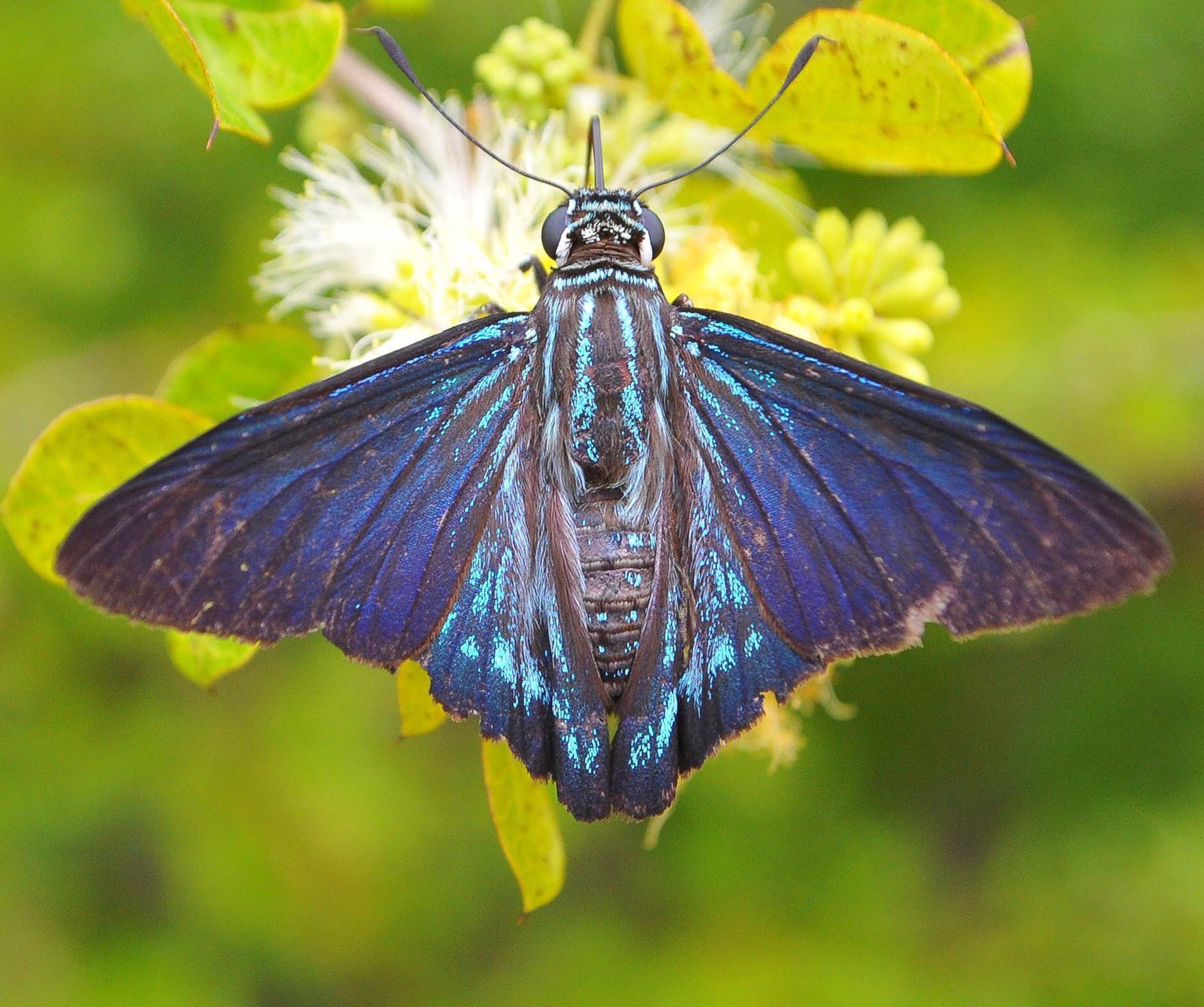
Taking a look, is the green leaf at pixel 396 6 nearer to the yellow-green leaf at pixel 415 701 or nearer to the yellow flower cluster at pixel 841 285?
the yellow flower cluster at pixel 841 285

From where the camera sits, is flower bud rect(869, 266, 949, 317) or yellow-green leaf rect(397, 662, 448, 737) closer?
yellow-green leaf rect(397, 662, 448, 737)

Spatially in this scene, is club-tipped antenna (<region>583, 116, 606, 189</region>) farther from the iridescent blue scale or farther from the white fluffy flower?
the white fluffy flower

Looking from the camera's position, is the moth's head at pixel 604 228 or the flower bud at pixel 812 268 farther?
the flower bud at pixel 812 268

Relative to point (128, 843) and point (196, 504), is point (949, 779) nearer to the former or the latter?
point (128, 843)

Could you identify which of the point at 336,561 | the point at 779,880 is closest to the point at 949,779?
the point at 779,880

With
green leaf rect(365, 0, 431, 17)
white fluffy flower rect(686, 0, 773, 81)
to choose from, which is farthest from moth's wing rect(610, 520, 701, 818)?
white fluffy flower rect(686, 0, 773, 81)

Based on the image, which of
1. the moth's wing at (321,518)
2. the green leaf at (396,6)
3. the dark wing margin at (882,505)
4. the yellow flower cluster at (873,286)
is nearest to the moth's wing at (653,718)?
the dark wing margin at (882,505)

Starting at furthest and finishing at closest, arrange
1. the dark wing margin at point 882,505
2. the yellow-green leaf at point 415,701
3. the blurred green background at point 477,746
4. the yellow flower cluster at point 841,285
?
the blurred green background at point 477,746
the yellow flower cluster at point 841,285
the yellow-green leaf at point 415,701
the dark wing margin at point 882,505
